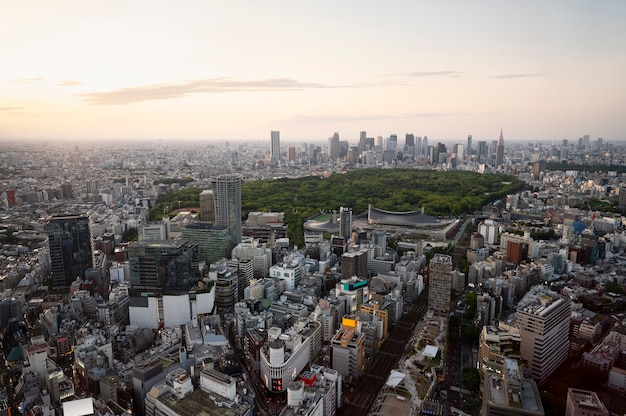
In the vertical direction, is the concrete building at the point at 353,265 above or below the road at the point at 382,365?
above

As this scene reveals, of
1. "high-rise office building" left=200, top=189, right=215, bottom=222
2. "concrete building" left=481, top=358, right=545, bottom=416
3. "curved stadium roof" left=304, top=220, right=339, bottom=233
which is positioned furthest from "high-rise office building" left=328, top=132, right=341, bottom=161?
"concrete building" left=481, top=358, right=545, bottom=416

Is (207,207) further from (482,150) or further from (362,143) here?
(482,150)

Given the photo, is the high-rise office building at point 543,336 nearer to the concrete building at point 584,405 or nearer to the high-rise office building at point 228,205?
the concrete building at point 584,405

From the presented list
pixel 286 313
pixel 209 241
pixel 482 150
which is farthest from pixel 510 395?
pixel 482 150

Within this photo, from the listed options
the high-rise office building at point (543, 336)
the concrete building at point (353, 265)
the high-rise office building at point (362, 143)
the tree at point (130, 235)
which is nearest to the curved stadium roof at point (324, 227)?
the concrete building at point (353, 265)

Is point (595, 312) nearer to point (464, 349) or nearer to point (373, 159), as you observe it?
point (464, 349)
